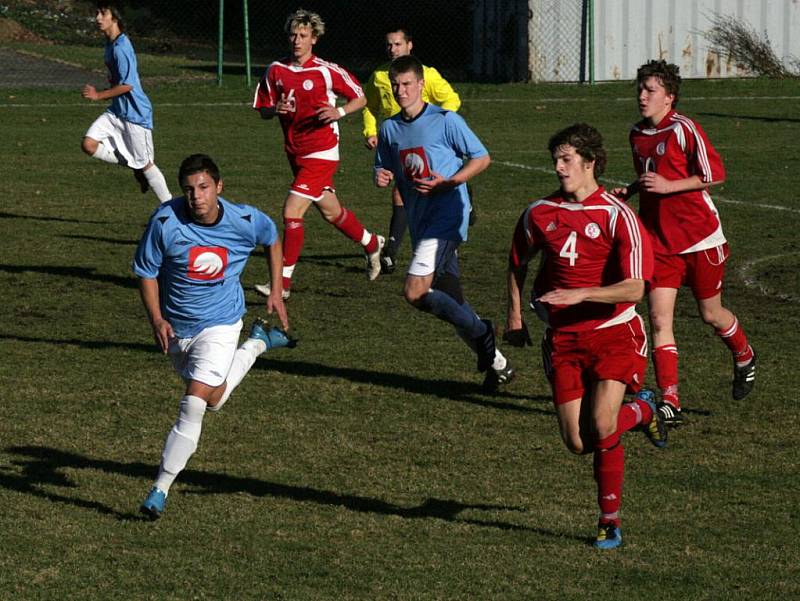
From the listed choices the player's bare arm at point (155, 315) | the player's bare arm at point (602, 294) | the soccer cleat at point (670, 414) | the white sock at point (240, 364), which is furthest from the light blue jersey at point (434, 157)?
the player's bare arm at point (602, 294)

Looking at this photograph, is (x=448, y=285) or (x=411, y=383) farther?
(x=448, y=285)

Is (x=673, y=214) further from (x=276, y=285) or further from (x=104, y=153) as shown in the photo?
(x=104, y=153)

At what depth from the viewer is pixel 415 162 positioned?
1008cm

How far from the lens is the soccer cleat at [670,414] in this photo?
29.1 feet

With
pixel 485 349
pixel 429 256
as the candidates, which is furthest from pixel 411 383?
pixel 429 256

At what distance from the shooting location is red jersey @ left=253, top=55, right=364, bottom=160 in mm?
13125

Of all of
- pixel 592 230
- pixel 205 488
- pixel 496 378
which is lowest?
pixel 205 488

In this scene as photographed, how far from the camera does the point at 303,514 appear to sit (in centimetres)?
746

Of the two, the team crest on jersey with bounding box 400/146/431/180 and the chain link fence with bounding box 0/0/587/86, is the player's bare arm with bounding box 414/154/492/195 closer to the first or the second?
the team crest on jersey with bounding box 400/146/431/180

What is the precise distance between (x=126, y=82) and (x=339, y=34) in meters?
24.5

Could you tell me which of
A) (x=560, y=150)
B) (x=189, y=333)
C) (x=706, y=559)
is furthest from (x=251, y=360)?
(x=706, y=559)

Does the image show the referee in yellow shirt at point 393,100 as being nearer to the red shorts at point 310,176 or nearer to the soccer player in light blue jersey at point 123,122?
the red shorts at point 310,176

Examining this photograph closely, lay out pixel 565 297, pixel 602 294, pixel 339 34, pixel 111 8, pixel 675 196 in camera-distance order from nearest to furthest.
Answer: pixel 565 297 < pixel 602 294 < pixel 675 196 < pixel 111 8 < pixel 339 34

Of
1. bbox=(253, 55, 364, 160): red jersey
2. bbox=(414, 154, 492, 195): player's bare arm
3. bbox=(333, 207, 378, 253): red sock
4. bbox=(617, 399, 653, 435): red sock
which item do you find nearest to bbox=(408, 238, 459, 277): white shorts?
bbox=(414, 154, 492, 195): player's bare arm
